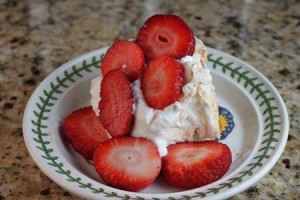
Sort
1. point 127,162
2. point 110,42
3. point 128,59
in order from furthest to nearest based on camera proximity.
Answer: point 110,42
point 128,59
point 127,162

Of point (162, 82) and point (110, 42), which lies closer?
point (162, 82)

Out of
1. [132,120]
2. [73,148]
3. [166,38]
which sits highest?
[166,38]

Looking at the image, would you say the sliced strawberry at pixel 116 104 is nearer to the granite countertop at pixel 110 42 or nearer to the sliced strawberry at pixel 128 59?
the sliced strawberry at pixel 128 59

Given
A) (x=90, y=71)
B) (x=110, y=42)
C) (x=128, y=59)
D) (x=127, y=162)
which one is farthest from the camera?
(x=110, y=42)

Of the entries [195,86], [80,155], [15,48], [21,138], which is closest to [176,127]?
[195,86]

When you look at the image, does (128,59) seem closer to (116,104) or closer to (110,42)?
(116,104)

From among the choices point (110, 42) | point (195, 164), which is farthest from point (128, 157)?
point (110, 42)

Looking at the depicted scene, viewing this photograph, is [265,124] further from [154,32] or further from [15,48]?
[15,48]
